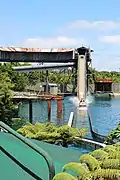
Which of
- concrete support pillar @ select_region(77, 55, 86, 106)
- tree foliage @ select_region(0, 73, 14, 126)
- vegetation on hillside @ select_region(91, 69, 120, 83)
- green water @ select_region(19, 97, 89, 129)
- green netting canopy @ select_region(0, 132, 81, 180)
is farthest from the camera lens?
vegetation on hillside @ select_region(91, 69, 120, 83)

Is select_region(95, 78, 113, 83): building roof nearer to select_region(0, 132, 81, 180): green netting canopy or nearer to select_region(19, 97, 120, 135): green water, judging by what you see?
select_region(19, 97, 120, 135): green water

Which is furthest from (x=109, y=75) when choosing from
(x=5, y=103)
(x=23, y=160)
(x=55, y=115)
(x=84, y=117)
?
(x=23, y=160)

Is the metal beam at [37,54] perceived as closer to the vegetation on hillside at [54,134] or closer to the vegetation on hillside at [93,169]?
the vegetation on hillside at [54,134]

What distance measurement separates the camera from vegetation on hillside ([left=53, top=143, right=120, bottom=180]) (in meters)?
6.39

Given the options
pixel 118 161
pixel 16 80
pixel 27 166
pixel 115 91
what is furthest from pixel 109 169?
pixel 115 91

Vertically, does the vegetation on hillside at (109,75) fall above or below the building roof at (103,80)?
above

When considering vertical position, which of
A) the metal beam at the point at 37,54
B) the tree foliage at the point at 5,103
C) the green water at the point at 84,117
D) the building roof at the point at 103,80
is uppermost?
the metal beam at the point at 37,54

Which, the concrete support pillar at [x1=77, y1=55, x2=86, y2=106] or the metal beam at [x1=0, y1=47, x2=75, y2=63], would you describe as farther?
the metal beam at [x1=0, y1=47, x2=75, y2=63]

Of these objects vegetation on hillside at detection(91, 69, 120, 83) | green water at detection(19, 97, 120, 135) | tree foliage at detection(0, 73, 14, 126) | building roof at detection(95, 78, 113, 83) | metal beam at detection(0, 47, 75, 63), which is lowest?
green water at detection(19, 97, 120, 135)

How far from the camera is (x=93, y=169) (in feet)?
22.6

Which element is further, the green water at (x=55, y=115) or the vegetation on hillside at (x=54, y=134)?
the green water at (x=55, y=115)

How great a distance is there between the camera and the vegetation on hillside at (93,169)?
639 centimetres

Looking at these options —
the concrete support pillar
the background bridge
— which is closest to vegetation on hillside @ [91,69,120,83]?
the background bridge

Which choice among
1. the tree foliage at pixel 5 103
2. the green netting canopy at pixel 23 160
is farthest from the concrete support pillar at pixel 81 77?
the green netting canopy at pixel 23 160
